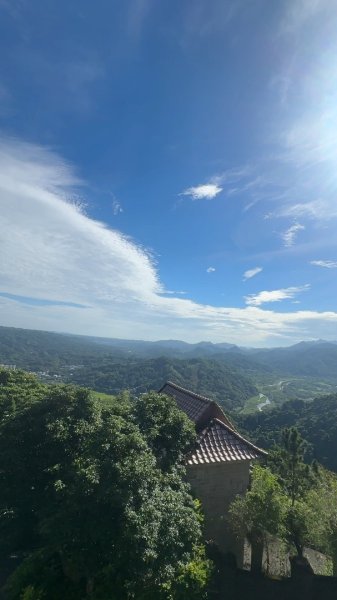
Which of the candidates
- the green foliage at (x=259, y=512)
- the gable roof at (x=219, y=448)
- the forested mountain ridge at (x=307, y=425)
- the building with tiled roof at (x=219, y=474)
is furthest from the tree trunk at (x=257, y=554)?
the forested mountain ridge at (x=307, y=425)

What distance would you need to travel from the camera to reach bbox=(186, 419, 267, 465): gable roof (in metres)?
Result: 15.2

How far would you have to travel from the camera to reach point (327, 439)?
83938 millimetres

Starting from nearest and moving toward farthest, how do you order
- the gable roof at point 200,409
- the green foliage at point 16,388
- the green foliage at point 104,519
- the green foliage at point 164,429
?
the green foliage at point 104,519 → the green foliage at point 164,429 → the gable roof at point 200,409 → the green foliage at point 16,388

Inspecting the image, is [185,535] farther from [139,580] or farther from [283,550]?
[283,550]

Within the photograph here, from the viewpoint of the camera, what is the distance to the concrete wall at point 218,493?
1495 cm

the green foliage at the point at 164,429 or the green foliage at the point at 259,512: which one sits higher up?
the green foliage at the point at 164,429

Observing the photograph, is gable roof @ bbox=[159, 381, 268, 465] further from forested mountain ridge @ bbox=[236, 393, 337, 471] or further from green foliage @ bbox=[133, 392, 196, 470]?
forested mountain ridge @ bbox=[236, 393, 337, 471]

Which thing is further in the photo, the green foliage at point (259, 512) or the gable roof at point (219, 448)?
the gable roof at point (219, 448)

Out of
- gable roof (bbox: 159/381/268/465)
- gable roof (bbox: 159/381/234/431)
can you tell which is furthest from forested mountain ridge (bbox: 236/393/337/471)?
gable roof (bbox: 159/381/268/465)

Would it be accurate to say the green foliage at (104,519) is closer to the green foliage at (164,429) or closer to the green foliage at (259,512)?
the green foliage at (164,429)

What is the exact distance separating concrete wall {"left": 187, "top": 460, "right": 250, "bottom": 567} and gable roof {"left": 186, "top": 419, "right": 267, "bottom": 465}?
11.3 inches

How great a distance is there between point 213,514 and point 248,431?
106m

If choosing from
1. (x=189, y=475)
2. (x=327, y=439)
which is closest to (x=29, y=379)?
(x=189, y=475)

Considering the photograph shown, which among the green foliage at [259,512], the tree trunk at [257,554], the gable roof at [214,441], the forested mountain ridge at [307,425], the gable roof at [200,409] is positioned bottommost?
the forested mountain ridge at [307,425]
